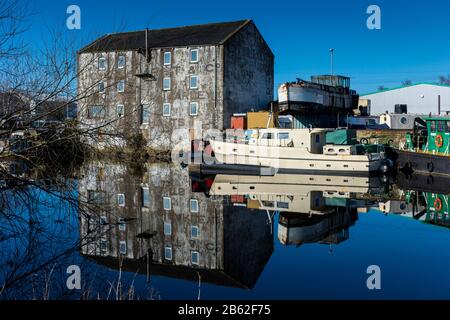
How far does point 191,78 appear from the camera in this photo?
109ft

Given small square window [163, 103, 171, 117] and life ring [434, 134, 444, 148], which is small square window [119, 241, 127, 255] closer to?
life ring [434, 134, 444, 148]

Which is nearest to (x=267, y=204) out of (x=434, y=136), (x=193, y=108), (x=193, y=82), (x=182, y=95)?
(x=434, y=136)

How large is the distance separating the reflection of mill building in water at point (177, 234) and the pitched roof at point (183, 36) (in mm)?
16707

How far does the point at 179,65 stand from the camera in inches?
1325

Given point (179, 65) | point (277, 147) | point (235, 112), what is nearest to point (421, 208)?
point (277, 147)

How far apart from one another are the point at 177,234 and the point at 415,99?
41501 millimetres

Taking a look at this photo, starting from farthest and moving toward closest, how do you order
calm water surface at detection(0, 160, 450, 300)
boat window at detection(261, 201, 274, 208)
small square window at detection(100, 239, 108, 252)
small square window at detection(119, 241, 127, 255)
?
1. boat window at detection(261, 201, 274, 208)
2. small square window at detection(100, 239, 108, 252)
3. small square window at detection(119, 241, 127, 255)
4. calm water surface at detection(0, 160, 450, 300)

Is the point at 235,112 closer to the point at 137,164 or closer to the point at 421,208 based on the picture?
the point at 137,164

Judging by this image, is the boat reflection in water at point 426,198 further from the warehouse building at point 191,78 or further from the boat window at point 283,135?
the warehouse building at point 191,78

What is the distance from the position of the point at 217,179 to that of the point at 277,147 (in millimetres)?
3914

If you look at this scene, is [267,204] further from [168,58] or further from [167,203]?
[168,58]

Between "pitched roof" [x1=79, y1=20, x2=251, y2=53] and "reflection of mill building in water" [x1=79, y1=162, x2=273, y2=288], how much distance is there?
1671 centimetres

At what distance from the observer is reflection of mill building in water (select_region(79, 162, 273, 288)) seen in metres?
9.01

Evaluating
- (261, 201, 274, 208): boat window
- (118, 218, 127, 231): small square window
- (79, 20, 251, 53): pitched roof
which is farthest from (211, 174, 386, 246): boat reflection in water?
(79, 20, 251, 53): pitched roof
